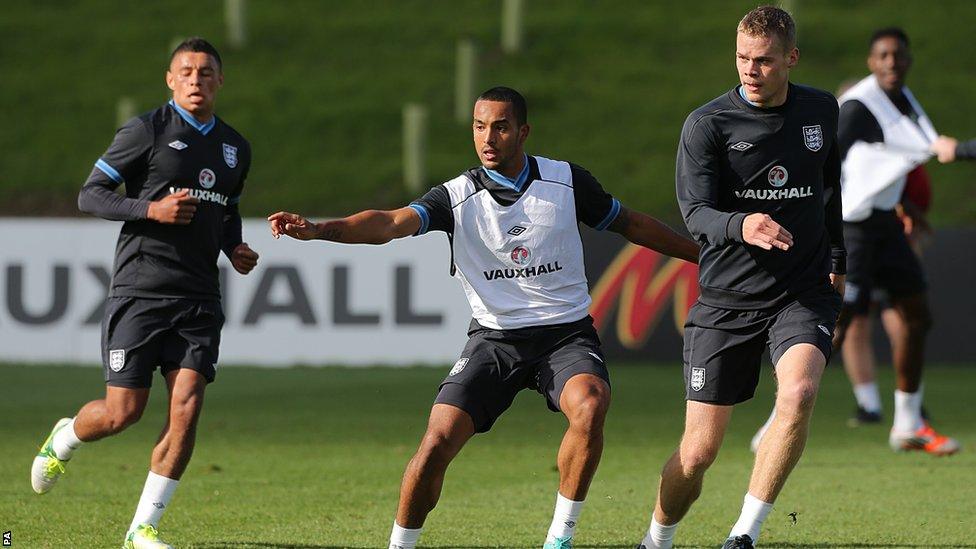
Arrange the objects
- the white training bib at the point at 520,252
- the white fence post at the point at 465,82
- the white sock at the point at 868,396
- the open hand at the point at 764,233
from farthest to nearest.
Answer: the white fence post at the point at 465,82 → the white sock at the point at 868,396 → the white training bib at the point at 520,252 → the open hand at the point at 764,233

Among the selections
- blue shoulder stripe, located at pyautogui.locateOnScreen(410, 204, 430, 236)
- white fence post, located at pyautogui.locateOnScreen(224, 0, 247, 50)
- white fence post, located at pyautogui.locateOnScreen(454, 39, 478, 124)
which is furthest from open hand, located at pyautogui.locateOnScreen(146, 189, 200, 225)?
white fence post, located at pyautogui.locateOnScreen(224, 0, 247, 50)

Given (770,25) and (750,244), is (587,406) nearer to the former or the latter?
(750,244)

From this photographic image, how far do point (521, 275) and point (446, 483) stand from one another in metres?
2.45

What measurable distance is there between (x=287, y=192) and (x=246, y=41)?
6.24 meters

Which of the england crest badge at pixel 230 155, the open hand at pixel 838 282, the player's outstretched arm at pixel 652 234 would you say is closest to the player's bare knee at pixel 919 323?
the open hand at pixel 838 282

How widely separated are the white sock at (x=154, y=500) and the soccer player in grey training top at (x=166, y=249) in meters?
0.23

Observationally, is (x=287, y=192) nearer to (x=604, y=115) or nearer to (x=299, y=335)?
(x=604, y=115)

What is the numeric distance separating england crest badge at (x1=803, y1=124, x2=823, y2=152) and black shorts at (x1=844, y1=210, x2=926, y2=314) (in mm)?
4147

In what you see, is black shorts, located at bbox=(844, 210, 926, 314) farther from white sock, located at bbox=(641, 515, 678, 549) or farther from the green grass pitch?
white sock, located at bbox=(641, 515, 678, 549)

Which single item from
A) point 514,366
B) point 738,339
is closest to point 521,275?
point 514,366

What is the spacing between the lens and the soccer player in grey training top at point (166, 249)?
708 centimetres

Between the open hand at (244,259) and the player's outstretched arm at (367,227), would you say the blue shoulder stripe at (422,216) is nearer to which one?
the player's outstretched arm at (367,227)

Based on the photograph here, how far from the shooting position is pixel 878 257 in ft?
34.2

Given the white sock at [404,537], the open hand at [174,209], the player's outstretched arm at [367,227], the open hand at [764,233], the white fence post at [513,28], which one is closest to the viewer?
the open hand at [764,233]
